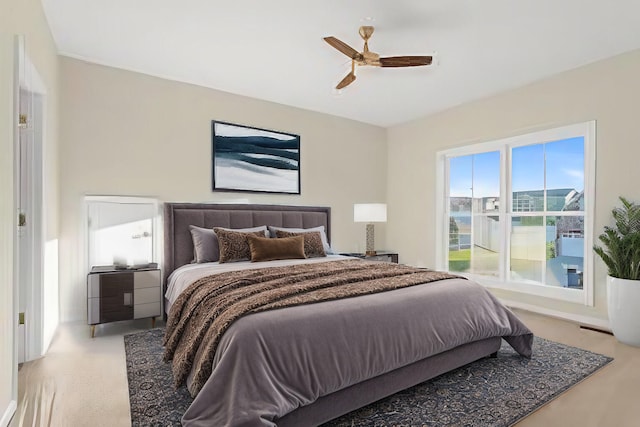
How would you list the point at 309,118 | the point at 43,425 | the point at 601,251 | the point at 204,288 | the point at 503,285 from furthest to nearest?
the point at 309,118 < the point at 503,285 < the point at 601,251 < the point at 204,288 < the point at 43,425

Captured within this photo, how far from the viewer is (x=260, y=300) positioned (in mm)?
1972

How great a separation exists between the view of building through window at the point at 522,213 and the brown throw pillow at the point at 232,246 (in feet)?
9.98

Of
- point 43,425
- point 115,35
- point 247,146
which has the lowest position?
point 43,425

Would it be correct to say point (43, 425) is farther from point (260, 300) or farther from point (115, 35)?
point (115, 35)

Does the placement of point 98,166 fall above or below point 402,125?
below

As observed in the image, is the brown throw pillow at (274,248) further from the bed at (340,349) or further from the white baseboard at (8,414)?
the white baseboard at (8,414)

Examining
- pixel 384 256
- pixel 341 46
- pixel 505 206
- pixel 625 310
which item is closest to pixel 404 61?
pixel 341 46

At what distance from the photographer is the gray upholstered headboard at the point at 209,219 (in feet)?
12.6

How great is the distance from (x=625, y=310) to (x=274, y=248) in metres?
3.18

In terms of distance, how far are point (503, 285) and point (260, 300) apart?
145 inches

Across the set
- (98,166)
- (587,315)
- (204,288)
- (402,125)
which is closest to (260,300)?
(204,288)

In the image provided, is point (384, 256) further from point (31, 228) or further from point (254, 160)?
point (31, 228)

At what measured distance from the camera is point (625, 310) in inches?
121

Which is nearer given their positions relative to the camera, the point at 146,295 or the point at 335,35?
the point at 335,35
